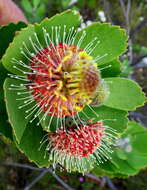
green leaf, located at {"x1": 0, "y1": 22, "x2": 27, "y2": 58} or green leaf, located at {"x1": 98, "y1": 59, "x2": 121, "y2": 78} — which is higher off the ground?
green leaf, located at {"x1": 0, "y1": 22, "x2": 27, "y2": 58}

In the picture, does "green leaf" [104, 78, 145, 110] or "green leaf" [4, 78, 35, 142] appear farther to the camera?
"green leaf" [104, 78, 145, 110]

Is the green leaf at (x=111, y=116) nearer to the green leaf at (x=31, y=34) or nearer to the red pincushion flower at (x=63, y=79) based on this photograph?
the red pincushion flower at (x=63, y=79)

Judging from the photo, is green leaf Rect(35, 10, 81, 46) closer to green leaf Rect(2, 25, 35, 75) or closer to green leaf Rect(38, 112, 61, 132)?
green leaf Rect(2, 25, 35, 75)

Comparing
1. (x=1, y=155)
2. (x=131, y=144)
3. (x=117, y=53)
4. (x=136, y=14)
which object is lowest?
(x=1, y=155)

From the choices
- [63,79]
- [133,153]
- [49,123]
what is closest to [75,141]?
[49,123]

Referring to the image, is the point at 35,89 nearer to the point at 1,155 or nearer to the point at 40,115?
the point at 40,115

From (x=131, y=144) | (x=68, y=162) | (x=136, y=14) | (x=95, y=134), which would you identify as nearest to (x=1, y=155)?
(x=131, y=144)

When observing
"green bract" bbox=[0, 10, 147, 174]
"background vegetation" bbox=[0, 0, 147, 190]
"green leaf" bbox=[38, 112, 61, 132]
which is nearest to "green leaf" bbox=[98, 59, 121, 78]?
"green bract" bbox=[0, 10, 147, 174]
